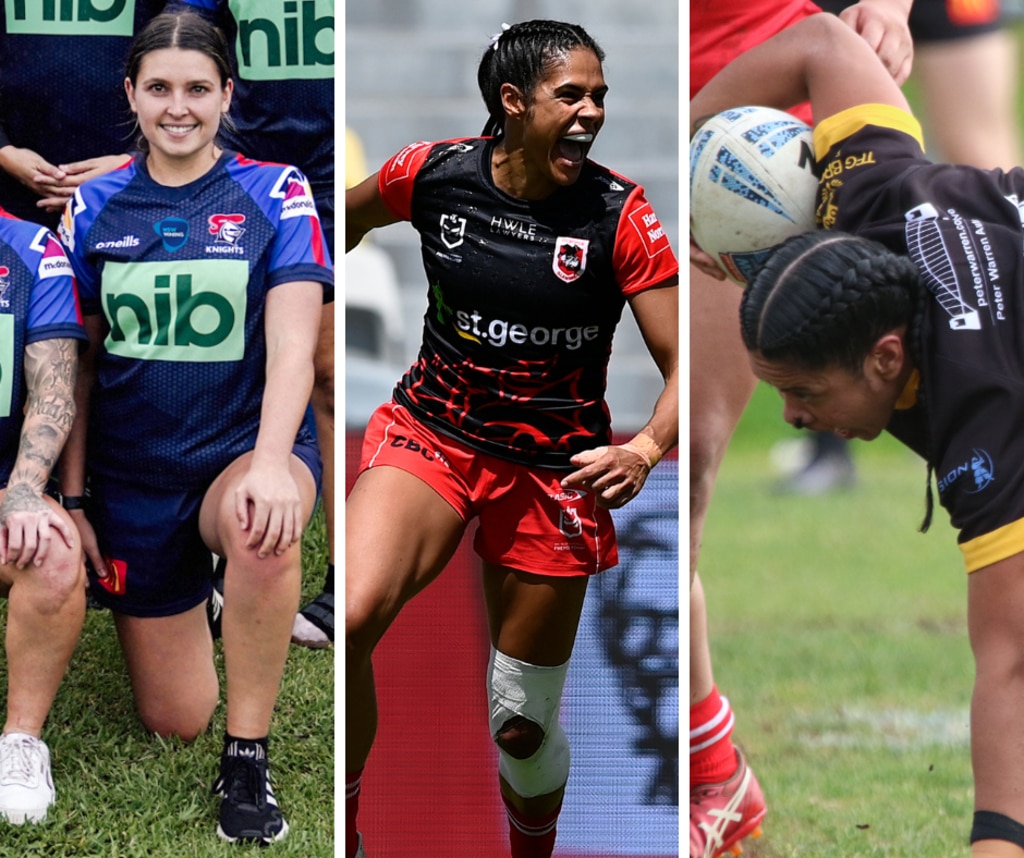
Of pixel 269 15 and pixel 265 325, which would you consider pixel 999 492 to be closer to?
pixel 265 325

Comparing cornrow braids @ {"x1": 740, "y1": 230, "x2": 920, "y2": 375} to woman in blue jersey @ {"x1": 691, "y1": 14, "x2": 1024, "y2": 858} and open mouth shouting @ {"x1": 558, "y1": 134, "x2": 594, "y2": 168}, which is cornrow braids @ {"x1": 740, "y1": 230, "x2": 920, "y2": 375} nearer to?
woman in blue jersey @ {"x1": 691, "y1": 14, "x2": 1024, "y2": 858}

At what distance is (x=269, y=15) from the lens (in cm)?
344

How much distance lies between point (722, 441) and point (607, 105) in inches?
32.9

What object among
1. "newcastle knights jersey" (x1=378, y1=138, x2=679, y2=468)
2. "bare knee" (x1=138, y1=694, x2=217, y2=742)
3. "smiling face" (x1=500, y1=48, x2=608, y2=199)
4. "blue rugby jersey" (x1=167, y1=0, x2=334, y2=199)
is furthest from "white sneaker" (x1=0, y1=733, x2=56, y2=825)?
"smiling face" (x1=500, y1=48, x2=608, y2=199)

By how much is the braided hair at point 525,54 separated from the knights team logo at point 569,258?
0.28m

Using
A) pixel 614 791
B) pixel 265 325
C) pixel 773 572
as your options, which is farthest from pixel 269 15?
pixel 773 572

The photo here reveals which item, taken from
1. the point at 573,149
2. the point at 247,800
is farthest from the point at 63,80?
the point at 247,800

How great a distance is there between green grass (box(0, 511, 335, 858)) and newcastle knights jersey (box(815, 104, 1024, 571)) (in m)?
1.39

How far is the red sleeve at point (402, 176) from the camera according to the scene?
337cm

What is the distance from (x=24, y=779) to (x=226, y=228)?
4.15 feet

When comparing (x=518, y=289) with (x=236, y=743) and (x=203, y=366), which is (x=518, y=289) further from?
(x=236, y=743)

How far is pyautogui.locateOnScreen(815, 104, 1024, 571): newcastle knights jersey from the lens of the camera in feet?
11.1

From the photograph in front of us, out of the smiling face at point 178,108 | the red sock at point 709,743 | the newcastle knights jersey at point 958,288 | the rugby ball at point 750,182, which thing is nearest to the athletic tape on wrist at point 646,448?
the rugby ball at point 750,182

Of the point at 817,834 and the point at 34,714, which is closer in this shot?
the point at 34,714
